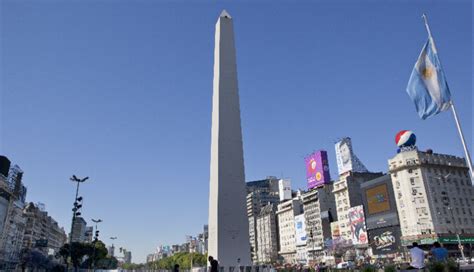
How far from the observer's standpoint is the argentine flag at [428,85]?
13.6m

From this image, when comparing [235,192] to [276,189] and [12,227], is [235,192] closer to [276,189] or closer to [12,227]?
[12,227]

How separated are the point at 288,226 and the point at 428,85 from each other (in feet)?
340

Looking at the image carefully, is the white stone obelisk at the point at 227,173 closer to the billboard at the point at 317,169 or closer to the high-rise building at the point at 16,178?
the billboard at the point at 317,169

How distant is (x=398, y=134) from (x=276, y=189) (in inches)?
3269

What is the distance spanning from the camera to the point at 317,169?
9725 centimetres

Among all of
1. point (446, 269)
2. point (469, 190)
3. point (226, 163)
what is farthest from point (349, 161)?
point (446, 269)

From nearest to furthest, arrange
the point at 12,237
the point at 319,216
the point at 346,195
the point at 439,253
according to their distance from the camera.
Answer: the point at 439,253, the point at 12,237, the point at 346,195, the point at 319,216

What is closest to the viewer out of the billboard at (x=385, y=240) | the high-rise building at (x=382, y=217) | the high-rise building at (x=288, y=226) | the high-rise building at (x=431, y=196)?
the high-rise building at (x=431, y=196)

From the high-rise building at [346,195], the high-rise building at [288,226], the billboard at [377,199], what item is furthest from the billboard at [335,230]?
the high-rise building at [288,226]

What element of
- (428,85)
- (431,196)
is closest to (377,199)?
(431,196)

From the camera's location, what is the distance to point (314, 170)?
9856 cm

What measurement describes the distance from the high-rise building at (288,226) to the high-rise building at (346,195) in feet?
67.3

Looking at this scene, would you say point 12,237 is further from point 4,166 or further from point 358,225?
point 358,225

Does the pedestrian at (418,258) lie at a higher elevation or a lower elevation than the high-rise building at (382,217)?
lower
